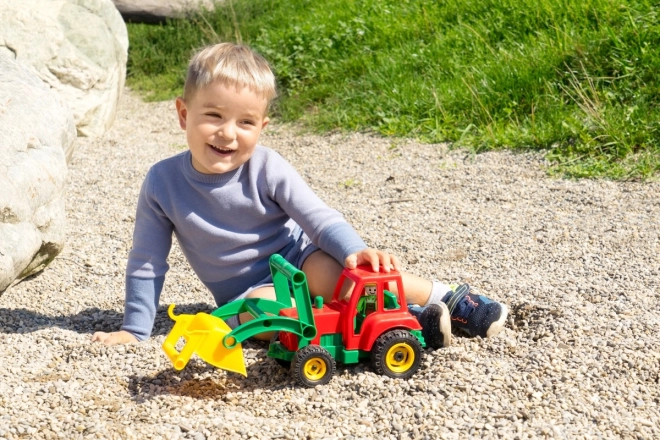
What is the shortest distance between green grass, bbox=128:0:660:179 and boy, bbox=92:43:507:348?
2547mm

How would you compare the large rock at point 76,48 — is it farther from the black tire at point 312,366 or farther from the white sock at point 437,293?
the black tire at point 312,366

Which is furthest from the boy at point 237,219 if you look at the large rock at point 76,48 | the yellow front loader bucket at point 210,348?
the large rock at point 76,48

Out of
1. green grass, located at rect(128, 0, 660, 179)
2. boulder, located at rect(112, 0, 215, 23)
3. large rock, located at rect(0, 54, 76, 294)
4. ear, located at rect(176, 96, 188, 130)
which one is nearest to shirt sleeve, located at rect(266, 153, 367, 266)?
ear, located at rect(176, 96, 188, 130)

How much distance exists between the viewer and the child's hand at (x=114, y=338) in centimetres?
313

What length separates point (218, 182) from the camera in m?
3.18

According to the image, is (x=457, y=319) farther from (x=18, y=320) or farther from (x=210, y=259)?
(x=18, y=320)

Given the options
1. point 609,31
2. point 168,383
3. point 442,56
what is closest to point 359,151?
point 442,56

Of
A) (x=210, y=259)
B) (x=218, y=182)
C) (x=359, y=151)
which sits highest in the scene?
(x=218, y=182)

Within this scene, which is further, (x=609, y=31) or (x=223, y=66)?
(x=609, y=31)

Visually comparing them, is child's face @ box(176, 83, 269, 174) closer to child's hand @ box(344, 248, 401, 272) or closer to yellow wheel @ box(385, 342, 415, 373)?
child's hand @ box(344, 248, 401, 272)

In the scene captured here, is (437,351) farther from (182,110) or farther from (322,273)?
(182,110)

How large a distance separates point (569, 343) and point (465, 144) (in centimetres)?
307

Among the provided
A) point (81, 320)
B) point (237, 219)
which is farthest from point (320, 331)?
point (81, 320)

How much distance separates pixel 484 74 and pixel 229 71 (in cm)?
372
